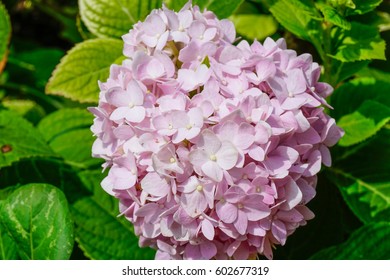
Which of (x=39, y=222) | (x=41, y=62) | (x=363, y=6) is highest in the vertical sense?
(x=363, y=6)

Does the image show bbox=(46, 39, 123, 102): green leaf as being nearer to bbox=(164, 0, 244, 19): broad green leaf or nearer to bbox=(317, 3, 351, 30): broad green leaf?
bbox=(164, 0, 244, 19): broad green leaf

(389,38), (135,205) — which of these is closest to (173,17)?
(135,205)

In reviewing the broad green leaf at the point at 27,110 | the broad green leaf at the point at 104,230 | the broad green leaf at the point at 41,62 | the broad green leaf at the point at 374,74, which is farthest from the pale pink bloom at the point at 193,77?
the broad green leaf at the point at 41,62

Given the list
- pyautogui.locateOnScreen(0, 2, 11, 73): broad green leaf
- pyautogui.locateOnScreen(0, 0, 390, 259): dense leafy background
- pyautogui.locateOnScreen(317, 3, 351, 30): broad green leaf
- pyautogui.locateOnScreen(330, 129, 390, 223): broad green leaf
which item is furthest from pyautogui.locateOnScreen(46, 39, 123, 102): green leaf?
pyautogui.locateOnScreen(330, 129, 390, 223): broad green leaf

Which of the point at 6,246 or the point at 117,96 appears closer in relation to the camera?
the point at 117,96

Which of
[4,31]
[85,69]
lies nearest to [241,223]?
[85,69]

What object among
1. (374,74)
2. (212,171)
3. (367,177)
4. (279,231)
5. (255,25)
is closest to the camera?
(212,171)

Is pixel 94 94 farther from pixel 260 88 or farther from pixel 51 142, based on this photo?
pixel 260 88

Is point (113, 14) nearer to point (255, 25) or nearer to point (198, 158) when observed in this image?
point (255, 25)
